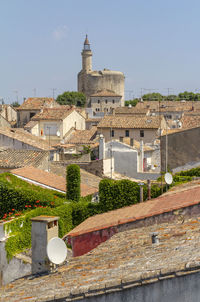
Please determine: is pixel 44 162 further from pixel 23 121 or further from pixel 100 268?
pixel 23 121

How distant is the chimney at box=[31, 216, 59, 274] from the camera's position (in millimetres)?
8789

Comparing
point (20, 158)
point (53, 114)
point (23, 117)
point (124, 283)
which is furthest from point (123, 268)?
point (23, 117)

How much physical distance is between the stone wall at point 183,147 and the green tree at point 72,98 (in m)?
85.1

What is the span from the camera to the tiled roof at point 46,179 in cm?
2183

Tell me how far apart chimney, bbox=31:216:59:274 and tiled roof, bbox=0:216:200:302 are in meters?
0.45

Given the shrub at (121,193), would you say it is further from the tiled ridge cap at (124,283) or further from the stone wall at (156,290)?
the stone wall at (156,290)

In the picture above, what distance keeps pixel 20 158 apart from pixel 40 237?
17.7 m

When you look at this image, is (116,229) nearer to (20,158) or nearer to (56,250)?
(56,250)

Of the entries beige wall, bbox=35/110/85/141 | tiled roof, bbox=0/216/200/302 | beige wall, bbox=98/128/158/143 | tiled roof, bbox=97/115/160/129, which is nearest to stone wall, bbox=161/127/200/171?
tiled roof, bbox=0/216/200/302

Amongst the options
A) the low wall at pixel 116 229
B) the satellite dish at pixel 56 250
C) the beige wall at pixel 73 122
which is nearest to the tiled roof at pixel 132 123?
the beige wall at pixel 73 122

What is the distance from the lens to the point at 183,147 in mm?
21453

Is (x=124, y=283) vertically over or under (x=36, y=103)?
under

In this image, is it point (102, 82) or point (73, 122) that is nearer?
point (73, 122)

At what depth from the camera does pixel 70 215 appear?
18062mm
